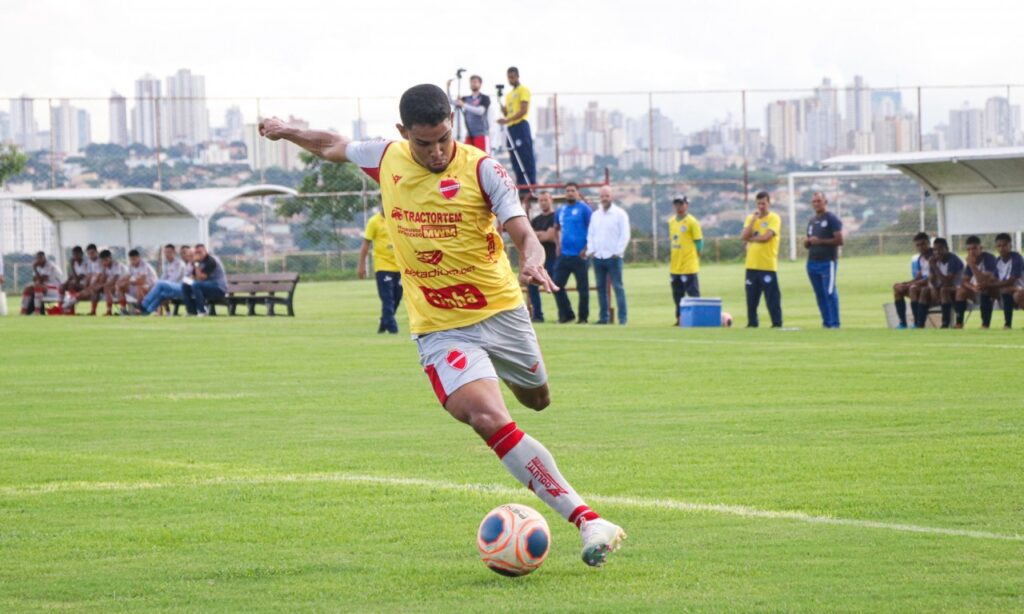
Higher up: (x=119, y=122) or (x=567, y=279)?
(x=119, y=122)

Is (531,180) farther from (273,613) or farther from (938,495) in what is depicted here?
(273,613)

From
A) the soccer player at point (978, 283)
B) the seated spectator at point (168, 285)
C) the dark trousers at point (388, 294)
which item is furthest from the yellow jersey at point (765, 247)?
the seated spectator at point (168, 285)

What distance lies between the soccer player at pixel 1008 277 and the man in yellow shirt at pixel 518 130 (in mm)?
10358

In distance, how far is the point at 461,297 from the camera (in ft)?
23.5

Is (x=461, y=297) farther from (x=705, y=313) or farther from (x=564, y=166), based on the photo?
(x=564, y=166)

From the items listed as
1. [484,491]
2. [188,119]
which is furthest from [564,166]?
[484,491]

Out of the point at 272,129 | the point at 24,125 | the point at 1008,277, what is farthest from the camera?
the point at 24,125

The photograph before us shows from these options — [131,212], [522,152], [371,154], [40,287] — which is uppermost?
[522,152]

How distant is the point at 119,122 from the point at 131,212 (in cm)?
1911

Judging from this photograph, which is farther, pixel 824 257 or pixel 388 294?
pixel 388 294

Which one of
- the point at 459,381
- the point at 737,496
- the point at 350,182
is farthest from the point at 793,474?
the point at 350,182

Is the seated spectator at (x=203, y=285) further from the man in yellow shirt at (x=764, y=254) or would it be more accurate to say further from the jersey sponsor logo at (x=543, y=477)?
the jersey sponsor logo at (x=543, y=477)

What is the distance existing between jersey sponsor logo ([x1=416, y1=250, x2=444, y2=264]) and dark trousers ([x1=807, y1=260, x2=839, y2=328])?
16081 millimetres

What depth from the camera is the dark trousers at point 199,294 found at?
31.5 m
